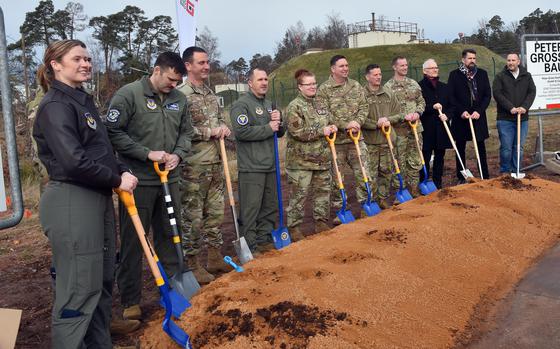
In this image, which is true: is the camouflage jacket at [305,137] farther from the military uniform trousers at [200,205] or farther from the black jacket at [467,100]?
the black jacket at [467,100]

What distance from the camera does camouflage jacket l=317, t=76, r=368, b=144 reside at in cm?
640

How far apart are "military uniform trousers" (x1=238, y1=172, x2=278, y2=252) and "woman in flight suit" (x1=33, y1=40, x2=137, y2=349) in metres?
2.40

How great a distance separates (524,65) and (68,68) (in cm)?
787

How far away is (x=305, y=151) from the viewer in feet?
19.0

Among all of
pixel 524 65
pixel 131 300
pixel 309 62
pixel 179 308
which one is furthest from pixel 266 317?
pixel 309 62

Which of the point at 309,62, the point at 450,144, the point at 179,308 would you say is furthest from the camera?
the point at 309,62

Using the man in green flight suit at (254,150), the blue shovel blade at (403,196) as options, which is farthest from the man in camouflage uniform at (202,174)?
the blue shovel blade at (403,196)

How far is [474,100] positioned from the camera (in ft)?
25.3

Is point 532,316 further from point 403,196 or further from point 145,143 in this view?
point 403,196

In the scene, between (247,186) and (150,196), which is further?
(247,186)

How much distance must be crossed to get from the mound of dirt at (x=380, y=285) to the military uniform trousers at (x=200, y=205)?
2.26 ft

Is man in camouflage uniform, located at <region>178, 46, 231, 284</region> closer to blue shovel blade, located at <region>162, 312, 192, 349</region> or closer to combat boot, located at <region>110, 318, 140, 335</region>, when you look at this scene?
combat boot, located at <region>110, 318, 140, 335</region>

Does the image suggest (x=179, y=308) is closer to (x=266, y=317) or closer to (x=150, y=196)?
(x=266, y=317)

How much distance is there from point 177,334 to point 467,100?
19.7ft
